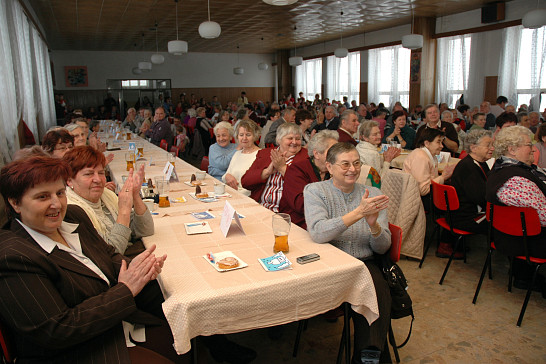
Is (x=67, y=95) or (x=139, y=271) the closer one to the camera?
(x=139, y=271)

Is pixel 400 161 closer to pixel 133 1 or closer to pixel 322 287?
pixel 322 287

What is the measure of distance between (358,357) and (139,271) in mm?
1229

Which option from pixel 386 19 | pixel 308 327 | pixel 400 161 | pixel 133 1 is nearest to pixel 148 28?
pixel 133 1

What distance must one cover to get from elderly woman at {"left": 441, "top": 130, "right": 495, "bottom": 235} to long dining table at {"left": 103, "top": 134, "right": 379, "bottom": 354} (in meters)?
1.91

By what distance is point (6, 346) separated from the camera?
58.1 inches

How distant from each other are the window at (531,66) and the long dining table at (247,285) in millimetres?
9936

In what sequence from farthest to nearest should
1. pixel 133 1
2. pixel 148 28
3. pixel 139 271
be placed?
1. pixel 148 28
2. pixel 133 1
3. pixel 139 271

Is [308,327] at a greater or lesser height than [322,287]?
lesser

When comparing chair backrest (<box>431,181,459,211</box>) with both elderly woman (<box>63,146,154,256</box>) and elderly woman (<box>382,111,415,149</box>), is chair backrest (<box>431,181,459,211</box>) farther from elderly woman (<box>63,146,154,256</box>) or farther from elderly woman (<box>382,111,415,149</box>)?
elderly woman (<box>382,111,415,149</box>)

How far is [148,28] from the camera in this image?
13.1 m

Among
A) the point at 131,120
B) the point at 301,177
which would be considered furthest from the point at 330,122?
the point at 301,177

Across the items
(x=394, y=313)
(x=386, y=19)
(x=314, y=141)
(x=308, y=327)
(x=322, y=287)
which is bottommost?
(x=308, y=327)

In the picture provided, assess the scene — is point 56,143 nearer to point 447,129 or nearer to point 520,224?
point 520,224

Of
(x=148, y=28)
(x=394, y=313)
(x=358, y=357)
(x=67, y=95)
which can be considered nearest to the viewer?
(x=358, y=357)
